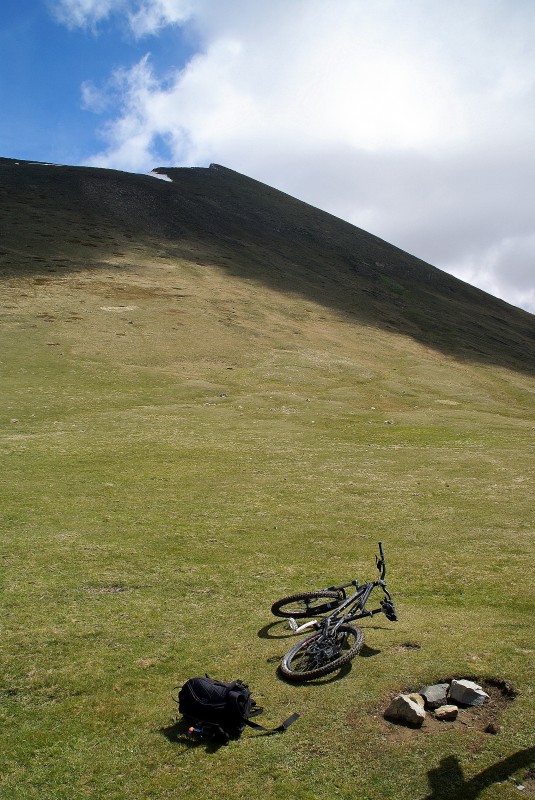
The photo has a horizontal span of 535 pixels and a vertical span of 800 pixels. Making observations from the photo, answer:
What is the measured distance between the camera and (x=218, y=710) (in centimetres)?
1078

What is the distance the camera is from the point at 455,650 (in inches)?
534

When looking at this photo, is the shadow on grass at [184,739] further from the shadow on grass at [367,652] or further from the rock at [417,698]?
the shadow on grass at [367,652]

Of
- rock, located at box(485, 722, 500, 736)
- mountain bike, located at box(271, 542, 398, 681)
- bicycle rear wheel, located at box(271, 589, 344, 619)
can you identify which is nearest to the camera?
rock, located at box(485, 722, 500, 736)

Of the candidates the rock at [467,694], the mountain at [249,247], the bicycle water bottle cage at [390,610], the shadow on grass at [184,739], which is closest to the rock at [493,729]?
the rock at [467,694]

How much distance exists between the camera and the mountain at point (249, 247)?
324ft

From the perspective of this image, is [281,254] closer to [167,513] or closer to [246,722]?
[167,513]

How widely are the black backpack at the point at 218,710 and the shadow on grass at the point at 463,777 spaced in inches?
109

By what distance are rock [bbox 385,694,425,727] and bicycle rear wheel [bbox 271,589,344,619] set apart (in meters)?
4.07

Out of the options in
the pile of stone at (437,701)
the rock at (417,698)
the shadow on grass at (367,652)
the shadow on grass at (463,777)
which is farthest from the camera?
the shadow on grass at (367,652)

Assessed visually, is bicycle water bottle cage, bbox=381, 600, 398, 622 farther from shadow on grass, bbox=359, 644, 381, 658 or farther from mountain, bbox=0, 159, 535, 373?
mountain, bbox=0, 159, 535, 373

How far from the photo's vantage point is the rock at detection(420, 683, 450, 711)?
1145 cm

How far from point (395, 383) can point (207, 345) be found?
873 inches

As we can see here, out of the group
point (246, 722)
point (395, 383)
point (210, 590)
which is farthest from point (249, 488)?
point (395, 383)

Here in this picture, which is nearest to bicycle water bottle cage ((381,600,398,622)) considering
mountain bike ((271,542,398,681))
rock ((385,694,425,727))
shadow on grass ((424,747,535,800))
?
mountain bike ((271,542,398,681))
